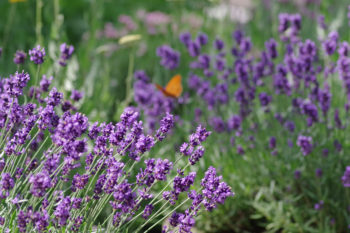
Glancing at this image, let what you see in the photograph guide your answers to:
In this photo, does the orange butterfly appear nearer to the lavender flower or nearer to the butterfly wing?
the butterfly wing

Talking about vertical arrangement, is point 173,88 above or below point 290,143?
above

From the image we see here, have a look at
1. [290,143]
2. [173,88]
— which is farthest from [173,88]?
[290,143]

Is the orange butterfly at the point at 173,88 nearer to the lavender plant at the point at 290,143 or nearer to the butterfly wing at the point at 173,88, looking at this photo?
the butterfly wing at the point at 173,88

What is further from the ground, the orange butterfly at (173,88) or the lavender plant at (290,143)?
the orange butterfly at (173,88)

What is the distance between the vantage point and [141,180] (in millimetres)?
1645

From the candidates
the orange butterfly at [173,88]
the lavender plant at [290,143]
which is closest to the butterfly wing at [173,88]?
the orange butterfly at [173,88]

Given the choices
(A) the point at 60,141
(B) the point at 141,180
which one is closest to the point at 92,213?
(B) the point at 141,180

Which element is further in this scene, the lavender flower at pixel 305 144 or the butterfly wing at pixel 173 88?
the butterfly wing at pixel 173 88

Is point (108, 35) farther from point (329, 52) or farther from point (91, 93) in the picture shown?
point (329, 52)

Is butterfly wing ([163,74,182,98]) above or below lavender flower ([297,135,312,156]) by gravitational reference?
above

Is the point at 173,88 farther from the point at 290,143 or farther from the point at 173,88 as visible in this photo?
the point at 290,143

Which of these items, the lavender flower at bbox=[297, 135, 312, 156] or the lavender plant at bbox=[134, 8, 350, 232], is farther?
the lavender plant at bbox=[134, 8, 350, 232]

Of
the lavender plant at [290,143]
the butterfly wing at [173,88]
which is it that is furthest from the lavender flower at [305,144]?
the butterfly wing at [173,88]

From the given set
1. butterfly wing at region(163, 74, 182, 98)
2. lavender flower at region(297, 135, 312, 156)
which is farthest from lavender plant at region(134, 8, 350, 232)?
butterfly wing at region(163, 74, 182, 98)
